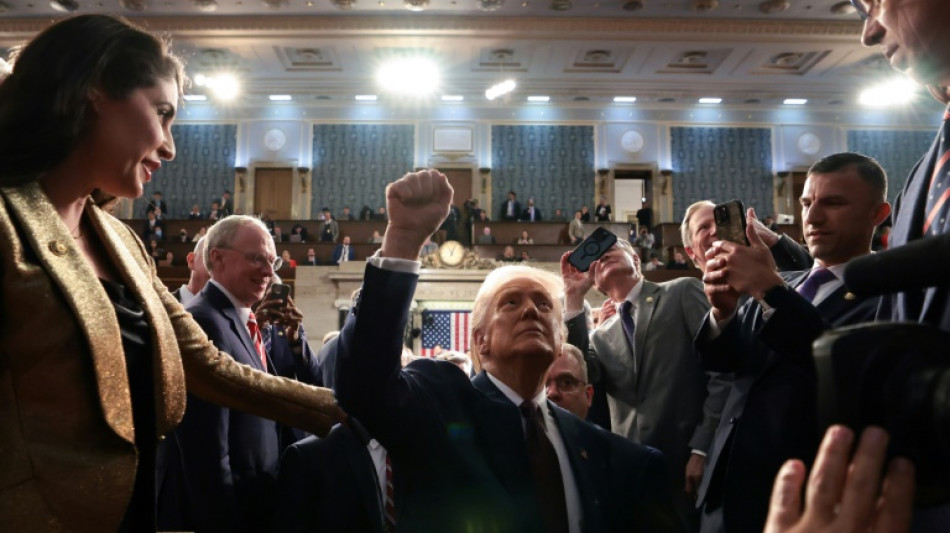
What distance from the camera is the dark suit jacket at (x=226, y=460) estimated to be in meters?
1.81

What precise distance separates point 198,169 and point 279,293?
14.4 meters

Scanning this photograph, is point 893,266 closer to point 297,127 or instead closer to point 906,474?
point 906,474

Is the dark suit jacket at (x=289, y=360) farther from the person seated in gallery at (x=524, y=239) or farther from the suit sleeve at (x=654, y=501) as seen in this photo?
the person seated in gallery at (x=524, y=239)

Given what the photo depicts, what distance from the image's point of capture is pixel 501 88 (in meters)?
14.2

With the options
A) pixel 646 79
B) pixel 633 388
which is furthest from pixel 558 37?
pixel 633 388

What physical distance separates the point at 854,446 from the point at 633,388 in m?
2.18

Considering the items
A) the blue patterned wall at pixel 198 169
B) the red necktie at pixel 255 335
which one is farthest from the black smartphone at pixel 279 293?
the blue patterned wall at pixel 198 169

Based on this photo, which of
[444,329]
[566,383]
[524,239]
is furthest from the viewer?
[524,239]

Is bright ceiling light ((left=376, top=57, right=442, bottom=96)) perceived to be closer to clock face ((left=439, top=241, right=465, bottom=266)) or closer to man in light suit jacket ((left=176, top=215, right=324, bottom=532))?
clock face ((left=439, top=241, right=465, bottom=266))

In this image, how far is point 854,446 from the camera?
53 cm

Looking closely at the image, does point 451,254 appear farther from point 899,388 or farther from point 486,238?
point 899,388

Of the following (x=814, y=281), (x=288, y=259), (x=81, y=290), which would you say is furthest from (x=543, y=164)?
(x=81, y=290)

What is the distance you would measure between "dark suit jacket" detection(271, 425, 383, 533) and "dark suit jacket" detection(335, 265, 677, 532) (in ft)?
0.87

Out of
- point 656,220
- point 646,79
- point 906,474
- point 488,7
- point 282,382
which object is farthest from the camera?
point 656,220
